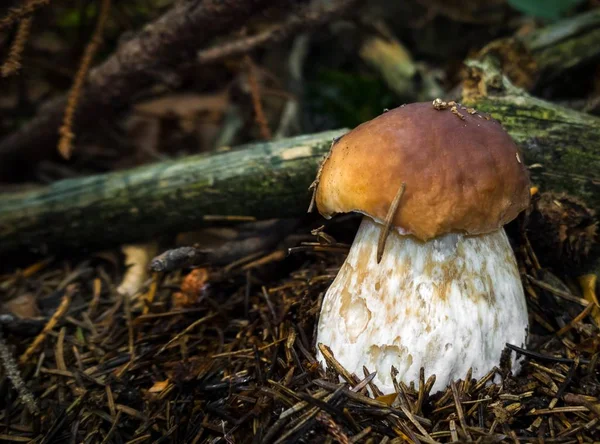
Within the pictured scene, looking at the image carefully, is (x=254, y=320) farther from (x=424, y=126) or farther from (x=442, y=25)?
(x=442, y=25)

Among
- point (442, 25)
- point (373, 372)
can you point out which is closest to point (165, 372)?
point (373, 372)

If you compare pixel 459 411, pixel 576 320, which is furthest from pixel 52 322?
pixel 576 320

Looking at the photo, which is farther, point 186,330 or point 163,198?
point 163,198

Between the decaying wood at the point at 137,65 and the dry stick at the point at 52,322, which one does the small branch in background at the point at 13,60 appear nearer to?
the decaying wood at the point at 137,65

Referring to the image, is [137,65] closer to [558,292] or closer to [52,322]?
[52,322]

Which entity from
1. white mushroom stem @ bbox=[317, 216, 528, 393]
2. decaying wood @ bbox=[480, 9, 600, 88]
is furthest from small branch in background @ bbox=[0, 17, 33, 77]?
decaying wood @ bbox=[480, 9, 600, 88]

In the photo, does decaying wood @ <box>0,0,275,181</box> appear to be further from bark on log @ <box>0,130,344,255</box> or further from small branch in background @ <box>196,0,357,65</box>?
bark on log @ <box>0,130,344,255</box>
